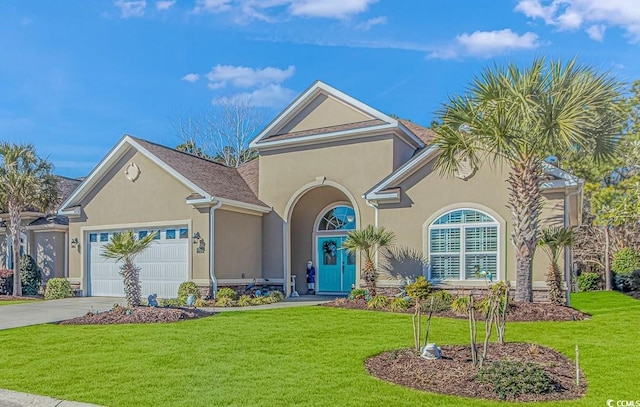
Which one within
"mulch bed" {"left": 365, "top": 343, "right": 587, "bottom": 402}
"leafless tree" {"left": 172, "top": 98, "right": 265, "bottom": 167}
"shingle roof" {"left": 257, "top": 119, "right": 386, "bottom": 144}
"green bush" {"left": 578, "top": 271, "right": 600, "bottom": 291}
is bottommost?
"green bush" {"left": 578, "top": 271, "right": 600, "bottom": 291}

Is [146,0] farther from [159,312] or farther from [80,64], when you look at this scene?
[159,312]

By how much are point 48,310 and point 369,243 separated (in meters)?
9.68

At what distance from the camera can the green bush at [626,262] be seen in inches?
945

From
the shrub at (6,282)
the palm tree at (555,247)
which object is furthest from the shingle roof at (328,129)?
the shrub at (6,282)

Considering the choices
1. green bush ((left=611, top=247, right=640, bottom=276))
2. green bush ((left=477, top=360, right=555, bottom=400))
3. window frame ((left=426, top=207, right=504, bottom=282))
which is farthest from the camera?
green bush ((left=611, top=247, right=640, bottom=276))

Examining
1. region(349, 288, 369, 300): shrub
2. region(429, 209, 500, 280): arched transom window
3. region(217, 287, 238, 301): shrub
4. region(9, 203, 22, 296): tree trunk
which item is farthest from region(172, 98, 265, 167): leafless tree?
region(429, 209, 500, 280): arched transom window

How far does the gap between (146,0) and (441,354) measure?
556 inches

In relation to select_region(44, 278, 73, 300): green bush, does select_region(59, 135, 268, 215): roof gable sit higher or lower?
higher

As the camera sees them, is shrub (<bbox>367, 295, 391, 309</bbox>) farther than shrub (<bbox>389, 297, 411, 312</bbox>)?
Yes

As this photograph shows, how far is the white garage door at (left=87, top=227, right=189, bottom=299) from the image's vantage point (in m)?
18.0

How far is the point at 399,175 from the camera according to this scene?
1609 centimetres

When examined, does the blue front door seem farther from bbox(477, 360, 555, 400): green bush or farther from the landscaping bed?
bbox(477, 360, 555, 400): green bush

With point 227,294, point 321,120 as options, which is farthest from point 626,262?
point 227,294

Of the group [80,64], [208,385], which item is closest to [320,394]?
[208,385]
